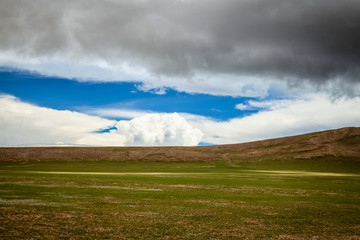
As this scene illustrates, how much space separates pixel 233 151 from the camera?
531 ft

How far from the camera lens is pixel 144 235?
14.2 metres

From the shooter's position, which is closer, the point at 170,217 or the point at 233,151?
the point at 170,217

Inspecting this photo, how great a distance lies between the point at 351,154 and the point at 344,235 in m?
141

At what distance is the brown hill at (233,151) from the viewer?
5600 inches

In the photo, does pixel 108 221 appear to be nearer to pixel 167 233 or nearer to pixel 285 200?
pixel 167 233

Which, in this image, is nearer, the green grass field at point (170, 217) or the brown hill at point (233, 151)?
the green grass field at point (170, 217)

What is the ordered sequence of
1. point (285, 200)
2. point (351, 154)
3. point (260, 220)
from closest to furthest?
point (260, 220)
point (285, 200)
point (351, 154)

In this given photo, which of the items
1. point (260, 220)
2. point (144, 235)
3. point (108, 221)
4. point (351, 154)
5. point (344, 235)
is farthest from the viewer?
point (351, 154)

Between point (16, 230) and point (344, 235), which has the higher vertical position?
point (16, 230)

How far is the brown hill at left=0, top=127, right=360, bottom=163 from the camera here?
14225 centimetres

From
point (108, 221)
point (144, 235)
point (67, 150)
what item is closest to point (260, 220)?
point (144, 235)

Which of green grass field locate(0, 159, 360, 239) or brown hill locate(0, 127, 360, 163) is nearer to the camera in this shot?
green grass field locate(0, 159, 360, 239)

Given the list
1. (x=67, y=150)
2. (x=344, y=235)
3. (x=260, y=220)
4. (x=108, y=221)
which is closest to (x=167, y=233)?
(x=108, y=221)

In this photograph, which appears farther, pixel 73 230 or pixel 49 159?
pixel 49 159
